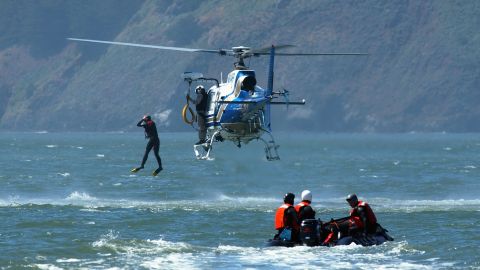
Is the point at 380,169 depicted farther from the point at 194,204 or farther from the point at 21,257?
the point at 21,257

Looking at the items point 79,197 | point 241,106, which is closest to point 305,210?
point 241,106

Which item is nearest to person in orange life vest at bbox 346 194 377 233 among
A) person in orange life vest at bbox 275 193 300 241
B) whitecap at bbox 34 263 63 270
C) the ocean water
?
the ocean water

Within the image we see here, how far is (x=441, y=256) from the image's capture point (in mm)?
39188

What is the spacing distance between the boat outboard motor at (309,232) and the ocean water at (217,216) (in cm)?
31

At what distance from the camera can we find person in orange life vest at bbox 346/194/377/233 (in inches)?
1489

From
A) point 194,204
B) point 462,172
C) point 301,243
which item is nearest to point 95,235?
point 301,243

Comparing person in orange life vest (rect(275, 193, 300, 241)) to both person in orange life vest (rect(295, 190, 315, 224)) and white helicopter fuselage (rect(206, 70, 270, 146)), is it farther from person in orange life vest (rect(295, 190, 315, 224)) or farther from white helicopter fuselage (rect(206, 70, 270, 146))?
white helicopter fuselage (rect(206, 70, 270, 146))

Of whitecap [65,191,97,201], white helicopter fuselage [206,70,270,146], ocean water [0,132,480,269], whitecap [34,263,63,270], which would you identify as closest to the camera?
whitecap [34,263,63,270]

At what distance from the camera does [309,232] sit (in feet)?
125

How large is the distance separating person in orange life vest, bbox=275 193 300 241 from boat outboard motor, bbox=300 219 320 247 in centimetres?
25

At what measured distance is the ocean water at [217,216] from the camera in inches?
1499

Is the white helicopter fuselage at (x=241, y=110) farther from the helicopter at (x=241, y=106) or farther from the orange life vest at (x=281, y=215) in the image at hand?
the orange life vest at (x=281, y=215)

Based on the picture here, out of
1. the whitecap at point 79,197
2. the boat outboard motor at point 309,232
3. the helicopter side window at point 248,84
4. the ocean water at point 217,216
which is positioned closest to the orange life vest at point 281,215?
the boat outboard motor at point 309,232

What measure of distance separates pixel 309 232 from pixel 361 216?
1596 mm
